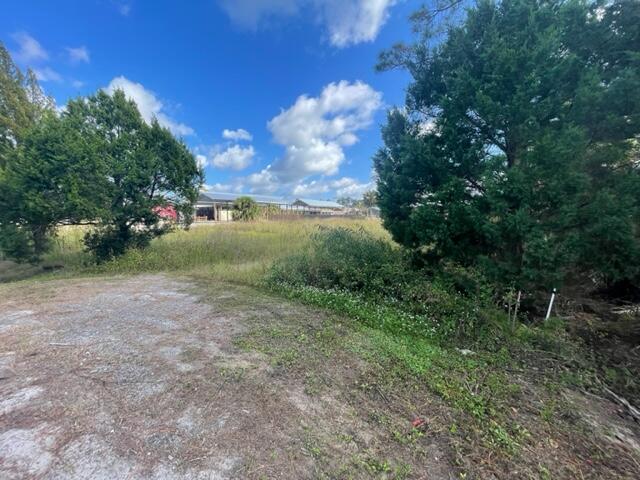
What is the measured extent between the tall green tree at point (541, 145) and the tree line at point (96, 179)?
5.79m

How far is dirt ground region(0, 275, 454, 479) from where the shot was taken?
131 cm

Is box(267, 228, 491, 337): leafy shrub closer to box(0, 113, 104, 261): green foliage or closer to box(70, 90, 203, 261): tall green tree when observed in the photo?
box(70, 90, 203, 261): tall green tree

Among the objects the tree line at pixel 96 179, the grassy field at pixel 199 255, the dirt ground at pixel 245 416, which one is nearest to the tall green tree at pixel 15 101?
the tree line at pixel 96 179

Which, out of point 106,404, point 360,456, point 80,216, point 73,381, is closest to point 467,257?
point 360,456

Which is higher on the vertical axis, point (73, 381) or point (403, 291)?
point (403, 291)

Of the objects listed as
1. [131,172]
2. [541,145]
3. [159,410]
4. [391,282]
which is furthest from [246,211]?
[159,410]

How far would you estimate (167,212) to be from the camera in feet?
21.9

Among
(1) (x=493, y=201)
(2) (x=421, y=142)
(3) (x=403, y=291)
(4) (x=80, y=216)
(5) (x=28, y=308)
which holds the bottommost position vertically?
(5) (x=28, y=308)

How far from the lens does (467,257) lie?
387cm

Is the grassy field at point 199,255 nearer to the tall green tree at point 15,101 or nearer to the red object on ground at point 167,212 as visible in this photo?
the red object on ground at point 167,212

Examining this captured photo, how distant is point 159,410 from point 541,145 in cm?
440

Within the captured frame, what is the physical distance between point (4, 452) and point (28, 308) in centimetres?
316

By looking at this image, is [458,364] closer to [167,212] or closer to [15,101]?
[167,212]

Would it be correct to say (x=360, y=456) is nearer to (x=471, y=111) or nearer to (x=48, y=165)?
(x=471, y=111)
